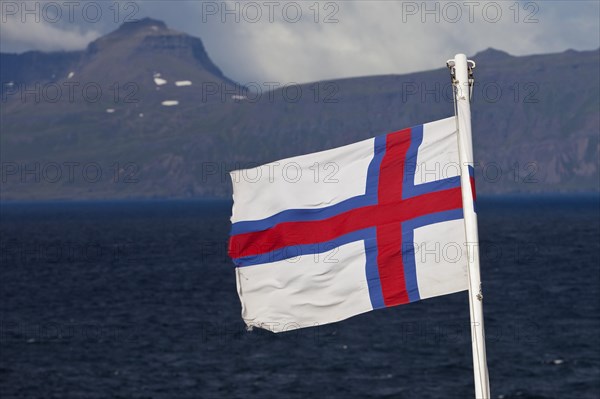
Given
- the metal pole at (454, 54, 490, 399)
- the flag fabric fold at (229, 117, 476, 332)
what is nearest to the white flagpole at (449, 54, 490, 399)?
the metal pole at (454, 54, 490, 399)

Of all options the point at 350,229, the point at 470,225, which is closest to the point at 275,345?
the point at 350,229

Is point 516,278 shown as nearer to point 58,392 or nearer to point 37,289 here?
point 37,289

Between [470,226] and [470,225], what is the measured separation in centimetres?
1

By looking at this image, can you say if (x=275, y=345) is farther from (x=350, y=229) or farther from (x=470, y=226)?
(x=470, y=226)

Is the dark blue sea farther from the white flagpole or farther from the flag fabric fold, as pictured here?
the white flagpole

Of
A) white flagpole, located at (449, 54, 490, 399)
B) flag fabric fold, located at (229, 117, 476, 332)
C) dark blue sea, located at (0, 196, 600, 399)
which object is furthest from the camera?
dark blue sea, located at (0, 196, 600, 399)

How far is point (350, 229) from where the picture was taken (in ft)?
47.8

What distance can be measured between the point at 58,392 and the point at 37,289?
6546cm

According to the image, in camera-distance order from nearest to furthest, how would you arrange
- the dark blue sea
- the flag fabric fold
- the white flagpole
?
1. the white flagpole
2. the flag fabric fold
3. the dark blue sea

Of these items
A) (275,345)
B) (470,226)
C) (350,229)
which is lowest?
(275,345)

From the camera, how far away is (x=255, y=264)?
14.9m

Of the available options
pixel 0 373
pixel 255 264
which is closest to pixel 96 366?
pixel 0 373

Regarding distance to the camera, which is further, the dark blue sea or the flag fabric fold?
the dark blue sea

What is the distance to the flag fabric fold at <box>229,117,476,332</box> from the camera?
1401cm
